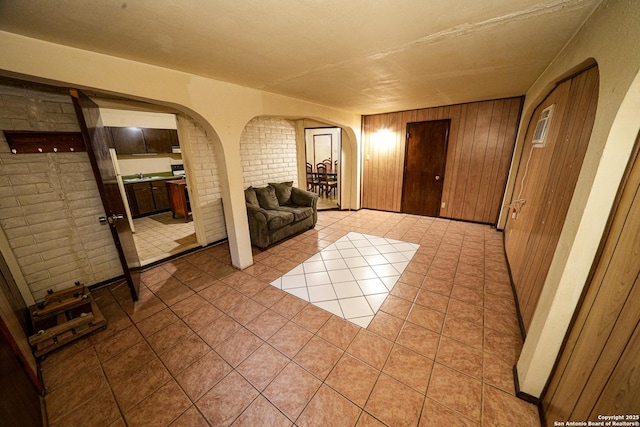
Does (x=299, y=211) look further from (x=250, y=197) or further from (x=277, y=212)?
(x=250, y=197)

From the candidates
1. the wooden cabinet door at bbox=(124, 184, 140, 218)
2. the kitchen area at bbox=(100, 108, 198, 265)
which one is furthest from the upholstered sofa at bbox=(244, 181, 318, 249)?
the wooden cabinet door at bbox=(124, 184, 140, 218)

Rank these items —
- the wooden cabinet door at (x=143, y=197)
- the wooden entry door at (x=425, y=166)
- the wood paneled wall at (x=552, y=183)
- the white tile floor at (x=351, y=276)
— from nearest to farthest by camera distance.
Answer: the wood paneled wall at (x=552, y=183)
the white tile floor at (x=351, y=276)
the wooden entry door at (x=425, y=166)
the wooden cabinet door at (x=143, y=197)

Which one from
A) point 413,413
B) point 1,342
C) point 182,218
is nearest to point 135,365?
point 1,342

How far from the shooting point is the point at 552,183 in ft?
6.08

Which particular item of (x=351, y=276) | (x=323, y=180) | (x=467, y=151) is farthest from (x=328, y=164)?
(x=351, y=276)

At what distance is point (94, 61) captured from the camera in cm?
168

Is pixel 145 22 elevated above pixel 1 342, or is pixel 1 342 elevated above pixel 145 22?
pixel 145 22

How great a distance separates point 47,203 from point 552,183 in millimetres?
4776

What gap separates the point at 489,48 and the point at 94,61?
3147 mm

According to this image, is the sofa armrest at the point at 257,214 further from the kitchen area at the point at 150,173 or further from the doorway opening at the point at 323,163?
the doorway opening at the point at 323,163

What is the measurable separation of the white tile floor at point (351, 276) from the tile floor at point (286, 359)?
0.11m

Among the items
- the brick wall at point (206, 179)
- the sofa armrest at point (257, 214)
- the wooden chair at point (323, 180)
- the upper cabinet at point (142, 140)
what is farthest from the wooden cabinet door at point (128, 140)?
the wooden chair at point (323, 180)

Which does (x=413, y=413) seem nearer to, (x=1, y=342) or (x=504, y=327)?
(x=504, y=327)

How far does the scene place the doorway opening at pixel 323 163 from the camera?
704 cm
